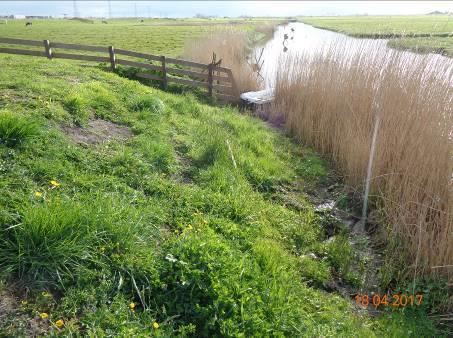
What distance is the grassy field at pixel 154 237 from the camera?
2.90m

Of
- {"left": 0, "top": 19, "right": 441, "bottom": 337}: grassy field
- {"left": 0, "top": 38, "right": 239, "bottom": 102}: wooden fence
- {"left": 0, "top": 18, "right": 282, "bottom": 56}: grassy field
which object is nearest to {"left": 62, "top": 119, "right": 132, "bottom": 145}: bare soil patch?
{"left": 0, "top": 19, "right": 441, "bottom": 337}: grassy field

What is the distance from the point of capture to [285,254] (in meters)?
4.33

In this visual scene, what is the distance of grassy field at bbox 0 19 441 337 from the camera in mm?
2900

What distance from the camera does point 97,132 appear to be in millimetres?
5953

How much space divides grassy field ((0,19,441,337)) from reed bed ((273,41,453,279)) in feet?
2.26

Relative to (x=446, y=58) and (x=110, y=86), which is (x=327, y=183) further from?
(x=110, y=86)

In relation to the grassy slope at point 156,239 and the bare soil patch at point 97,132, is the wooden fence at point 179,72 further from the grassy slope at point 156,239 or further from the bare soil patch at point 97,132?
the bare soil patch at point 97,132

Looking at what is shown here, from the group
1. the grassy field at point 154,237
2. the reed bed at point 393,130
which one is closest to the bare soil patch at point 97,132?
the grassy field at point 154,237

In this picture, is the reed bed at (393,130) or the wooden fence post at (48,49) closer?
the reed bed at (393,130)

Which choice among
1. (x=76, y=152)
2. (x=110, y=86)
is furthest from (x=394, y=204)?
(x=110, y=86)

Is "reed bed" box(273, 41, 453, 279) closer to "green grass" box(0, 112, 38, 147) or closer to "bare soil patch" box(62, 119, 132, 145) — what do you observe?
"bare soil patch" box(62, 119, 132, 145)

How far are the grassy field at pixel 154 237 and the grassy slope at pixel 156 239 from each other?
0.05 feet

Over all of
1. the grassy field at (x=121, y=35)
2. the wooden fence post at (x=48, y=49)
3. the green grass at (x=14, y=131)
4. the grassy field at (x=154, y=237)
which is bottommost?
the grassy field at (x=154, y=237)

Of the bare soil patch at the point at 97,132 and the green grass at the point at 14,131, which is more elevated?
the green grass at the point at 14,131
